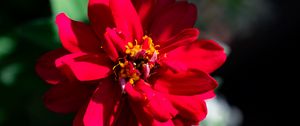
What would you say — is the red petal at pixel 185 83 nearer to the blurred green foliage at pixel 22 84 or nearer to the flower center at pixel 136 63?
the flower center at pixel 136 63

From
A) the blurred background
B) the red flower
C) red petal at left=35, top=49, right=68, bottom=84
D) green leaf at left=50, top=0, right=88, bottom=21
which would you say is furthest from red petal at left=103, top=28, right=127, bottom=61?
the blurred background

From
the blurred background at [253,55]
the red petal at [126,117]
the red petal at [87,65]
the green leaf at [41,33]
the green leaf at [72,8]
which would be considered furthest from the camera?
the blurred background at [253,55]

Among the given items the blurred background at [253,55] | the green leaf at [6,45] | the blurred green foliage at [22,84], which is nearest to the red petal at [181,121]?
the blurred green foliage at [22,84]

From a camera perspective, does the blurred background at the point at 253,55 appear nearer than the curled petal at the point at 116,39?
No

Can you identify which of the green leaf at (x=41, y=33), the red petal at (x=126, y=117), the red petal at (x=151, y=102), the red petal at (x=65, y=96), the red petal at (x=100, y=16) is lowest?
the green leaf at (x=41, y=33)

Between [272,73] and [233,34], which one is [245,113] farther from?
[233,34]

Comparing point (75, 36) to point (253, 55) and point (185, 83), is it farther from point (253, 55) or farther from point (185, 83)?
point (253, 55)

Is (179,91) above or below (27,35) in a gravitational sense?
above

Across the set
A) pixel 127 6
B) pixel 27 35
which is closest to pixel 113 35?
pixel 127 6
